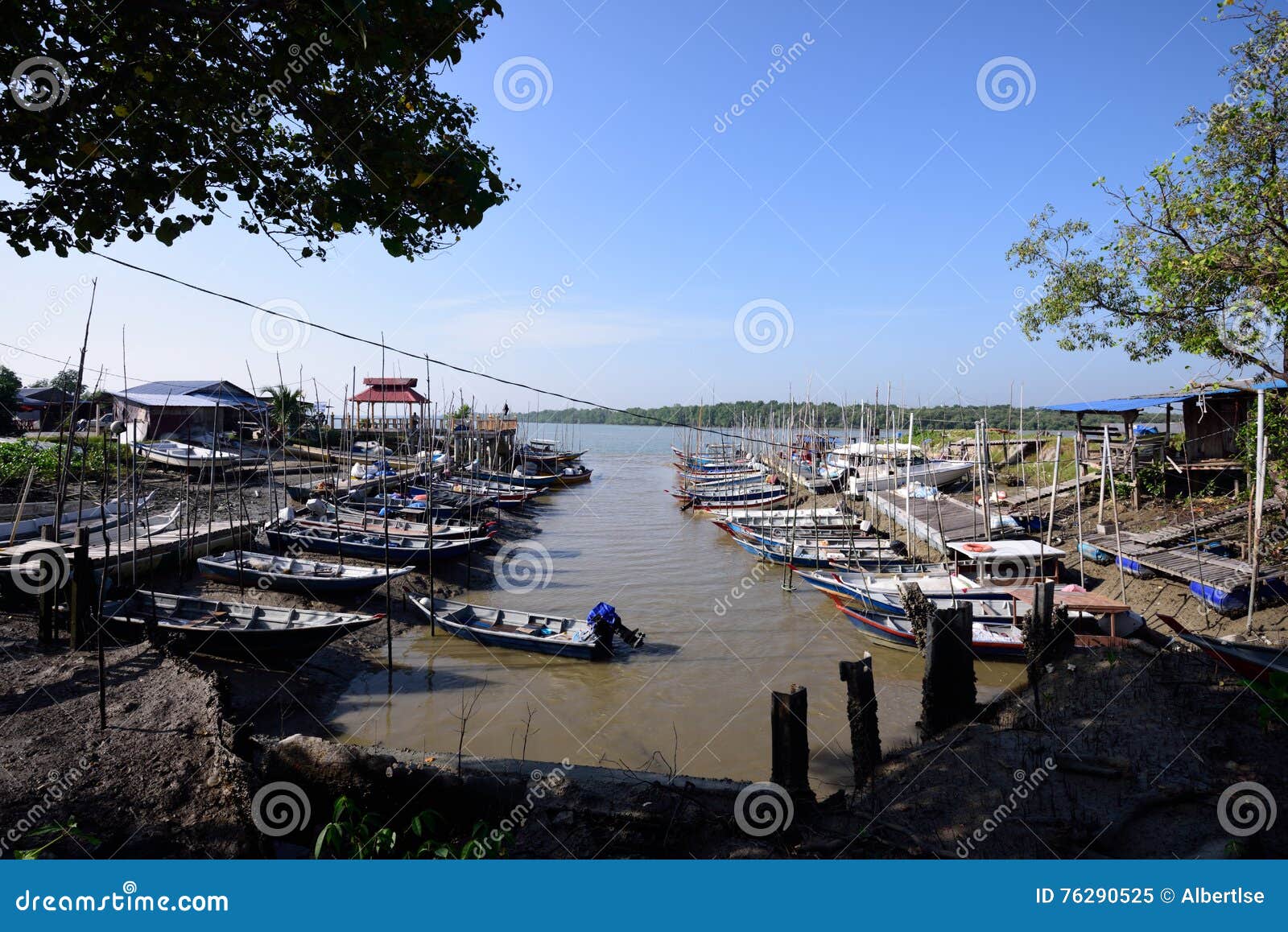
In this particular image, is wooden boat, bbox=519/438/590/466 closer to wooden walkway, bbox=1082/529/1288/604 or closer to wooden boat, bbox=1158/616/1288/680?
wooden walkway, bbox=1082/529/1288/604

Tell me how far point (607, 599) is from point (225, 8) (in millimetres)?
13667

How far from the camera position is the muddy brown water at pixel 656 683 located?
30.2 ft

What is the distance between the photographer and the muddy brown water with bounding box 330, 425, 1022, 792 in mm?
9195

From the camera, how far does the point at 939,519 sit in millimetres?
16578

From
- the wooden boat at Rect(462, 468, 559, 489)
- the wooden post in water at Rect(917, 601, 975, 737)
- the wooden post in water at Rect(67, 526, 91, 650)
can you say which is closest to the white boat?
the wooden boat at Rect(462, 468, 559, 489)

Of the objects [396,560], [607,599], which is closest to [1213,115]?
[607,599]

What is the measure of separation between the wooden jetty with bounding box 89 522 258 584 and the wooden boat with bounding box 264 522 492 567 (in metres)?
0.78

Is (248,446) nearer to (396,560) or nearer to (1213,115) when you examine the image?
(396,560)

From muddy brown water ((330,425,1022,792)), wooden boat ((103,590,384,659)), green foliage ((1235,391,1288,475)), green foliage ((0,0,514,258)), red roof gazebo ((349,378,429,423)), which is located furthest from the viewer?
red roof gazebo ((349,378,429,423))

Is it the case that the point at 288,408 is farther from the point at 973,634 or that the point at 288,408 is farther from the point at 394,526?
the point at 973,634

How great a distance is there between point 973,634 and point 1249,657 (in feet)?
14.7

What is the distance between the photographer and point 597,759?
28.8 ft

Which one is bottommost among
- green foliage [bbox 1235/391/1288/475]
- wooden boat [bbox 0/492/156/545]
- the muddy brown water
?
the muddy brown water

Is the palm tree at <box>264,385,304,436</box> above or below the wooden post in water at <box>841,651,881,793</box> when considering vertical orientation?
above
